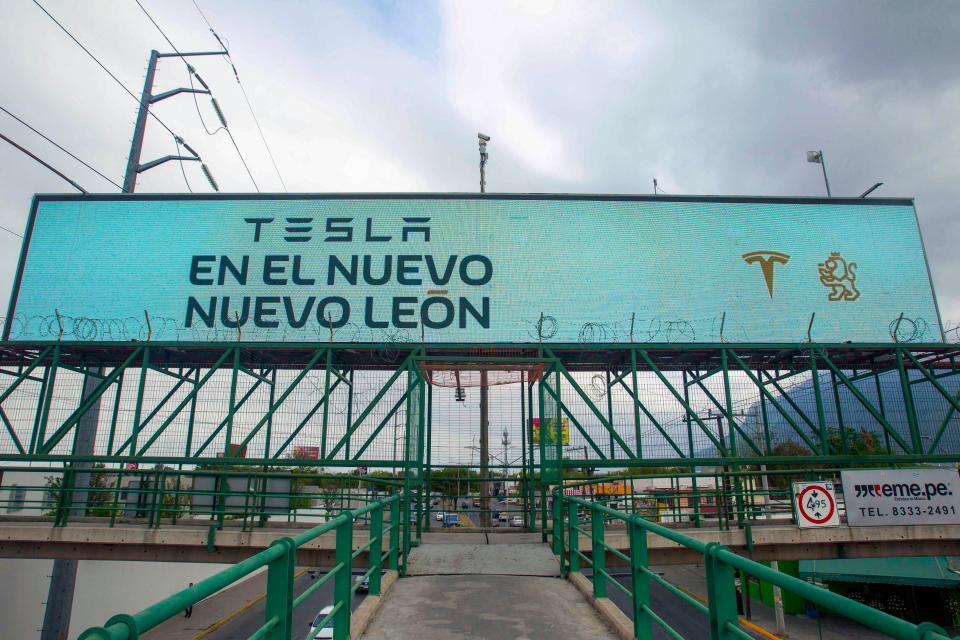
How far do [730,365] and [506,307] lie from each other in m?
6.34

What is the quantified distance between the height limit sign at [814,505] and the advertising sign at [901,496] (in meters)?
0.41

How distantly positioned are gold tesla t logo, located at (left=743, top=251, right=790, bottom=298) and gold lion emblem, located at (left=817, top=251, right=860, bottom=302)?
1.15 m

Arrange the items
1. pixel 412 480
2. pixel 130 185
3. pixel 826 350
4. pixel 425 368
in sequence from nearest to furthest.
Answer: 1. pixel 412 480
2. pixel 425 368
3. pixel 826 350
4. pixel 130 185

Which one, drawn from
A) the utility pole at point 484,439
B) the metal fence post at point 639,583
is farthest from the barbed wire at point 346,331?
the metal fence post at point 639,583

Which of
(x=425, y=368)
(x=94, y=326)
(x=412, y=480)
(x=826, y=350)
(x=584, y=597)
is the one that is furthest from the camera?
(x=94, y=326)

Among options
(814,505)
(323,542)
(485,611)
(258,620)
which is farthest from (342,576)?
(258,620)

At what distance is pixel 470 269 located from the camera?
17.4 m

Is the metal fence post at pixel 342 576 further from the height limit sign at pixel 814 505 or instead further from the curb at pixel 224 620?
the curb at pixel 224 620

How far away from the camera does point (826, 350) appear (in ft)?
49.5

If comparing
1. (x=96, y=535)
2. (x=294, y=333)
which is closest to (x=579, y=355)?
(x=294, y=333)

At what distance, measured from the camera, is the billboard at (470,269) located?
16891 mm

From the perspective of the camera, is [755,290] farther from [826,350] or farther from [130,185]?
[130,185]

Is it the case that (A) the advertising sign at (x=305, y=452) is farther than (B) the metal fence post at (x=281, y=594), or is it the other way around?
(A) the advertising sign at (x=305, y=452)

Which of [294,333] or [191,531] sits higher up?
[294,333]
